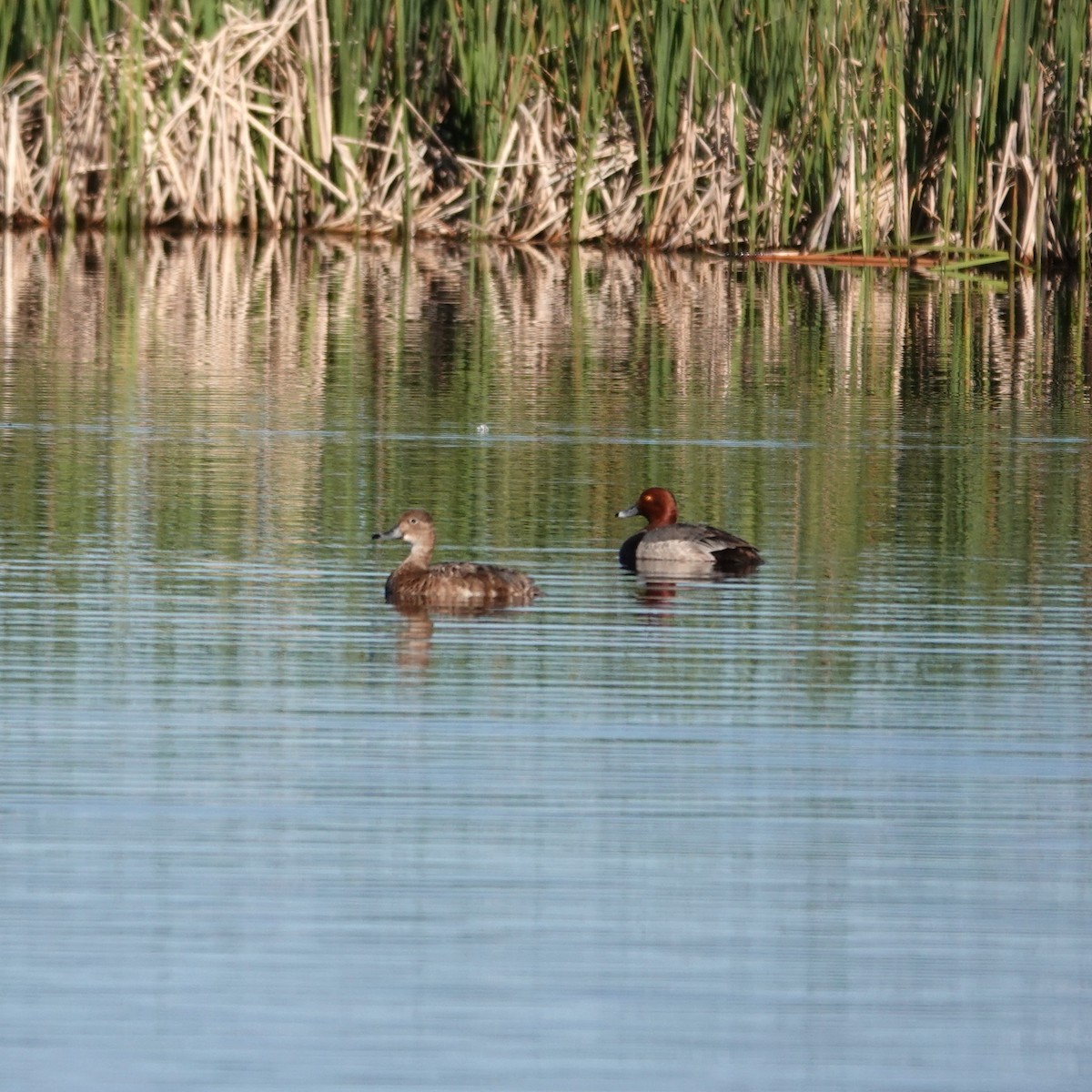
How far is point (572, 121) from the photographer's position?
1002 inches

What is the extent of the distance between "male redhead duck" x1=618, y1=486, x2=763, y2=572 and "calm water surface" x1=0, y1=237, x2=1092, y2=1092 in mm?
196

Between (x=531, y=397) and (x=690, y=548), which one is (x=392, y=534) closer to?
(x=690, y=548)

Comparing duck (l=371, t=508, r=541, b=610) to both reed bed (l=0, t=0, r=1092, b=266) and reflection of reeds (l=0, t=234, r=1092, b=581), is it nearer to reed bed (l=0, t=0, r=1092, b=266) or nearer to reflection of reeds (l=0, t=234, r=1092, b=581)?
reflection of reeds (l=0, t=234, r=1092, b=581)

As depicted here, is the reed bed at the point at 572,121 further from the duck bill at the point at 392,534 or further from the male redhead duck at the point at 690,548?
the duck bill at the point at 392,534

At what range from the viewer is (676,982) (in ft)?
17.9

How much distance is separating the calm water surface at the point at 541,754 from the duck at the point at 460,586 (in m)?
0.10

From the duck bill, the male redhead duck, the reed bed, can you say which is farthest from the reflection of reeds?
the reed bed

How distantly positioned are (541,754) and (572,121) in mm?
18843

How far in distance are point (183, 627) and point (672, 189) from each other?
1751cm

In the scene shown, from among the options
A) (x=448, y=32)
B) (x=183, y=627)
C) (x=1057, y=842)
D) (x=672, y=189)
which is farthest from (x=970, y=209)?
(x=1057, y=842)

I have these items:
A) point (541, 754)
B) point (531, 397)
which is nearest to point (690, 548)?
point (541, 754)

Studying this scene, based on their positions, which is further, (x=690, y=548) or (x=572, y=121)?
(x=572, y=121)

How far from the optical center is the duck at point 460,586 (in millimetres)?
9391

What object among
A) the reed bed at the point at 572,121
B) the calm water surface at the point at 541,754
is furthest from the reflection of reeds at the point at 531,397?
the reed bed at the point at 572,121
